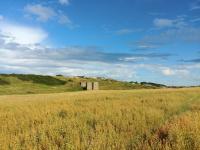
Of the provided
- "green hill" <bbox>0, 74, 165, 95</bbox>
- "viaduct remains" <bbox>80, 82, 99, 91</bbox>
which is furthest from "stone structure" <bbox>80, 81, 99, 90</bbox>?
"green hill" <bbox>0, 74, 165, 95</bbox>

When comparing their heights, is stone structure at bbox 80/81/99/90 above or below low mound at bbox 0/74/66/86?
below

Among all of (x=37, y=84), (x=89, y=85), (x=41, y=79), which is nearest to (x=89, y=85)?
(x=89, y=85)

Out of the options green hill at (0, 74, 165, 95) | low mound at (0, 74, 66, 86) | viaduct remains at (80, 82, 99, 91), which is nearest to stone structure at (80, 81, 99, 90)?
viaduct remains at (80, 82, 99, 91)

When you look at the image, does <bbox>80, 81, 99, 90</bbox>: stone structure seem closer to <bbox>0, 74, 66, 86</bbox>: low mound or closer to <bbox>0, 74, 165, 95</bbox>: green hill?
<bbox>0, 74, 165, 95</bbox>: green hill

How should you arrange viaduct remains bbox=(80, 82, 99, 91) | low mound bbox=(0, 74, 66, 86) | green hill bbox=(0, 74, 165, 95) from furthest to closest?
1. viaduct remains bbox=(80, 82, 99, 91)
2. low mound bbox=(0, 74, 66, 86)
3. green hill bbox=(0, 74, 165, 95)

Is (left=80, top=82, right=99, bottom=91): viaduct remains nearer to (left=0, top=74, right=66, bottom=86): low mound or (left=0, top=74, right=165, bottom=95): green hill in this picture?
(left=0, top=74, right=165, bottom=95): green hill

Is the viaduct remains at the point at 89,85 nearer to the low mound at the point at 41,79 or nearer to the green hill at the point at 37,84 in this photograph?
the green hill at the point at 37,84

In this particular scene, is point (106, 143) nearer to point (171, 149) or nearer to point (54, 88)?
point (171, 149)

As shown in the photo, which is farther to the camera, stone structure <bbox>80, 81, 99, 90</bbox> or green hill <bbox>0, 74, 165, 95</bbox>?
stone structure <bbox>80, 81, 99, 90</bbox>

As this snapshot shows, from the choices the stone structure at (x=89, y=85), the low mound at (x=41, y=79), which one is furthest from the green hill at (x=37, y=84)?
the stone structure at (x=89, y=85)

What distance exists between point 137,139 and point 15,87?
60.8m

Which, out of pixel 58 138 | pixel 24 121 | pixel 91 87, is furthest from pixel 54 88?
pixel 58 138

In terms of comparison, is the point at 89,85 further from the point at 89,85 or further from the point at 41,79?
the point at 41,79

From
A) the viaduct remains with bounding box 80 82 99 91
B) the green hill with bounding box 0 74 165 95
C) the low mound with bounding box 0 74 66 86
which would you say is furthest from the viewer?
the viaduct remains with bounding box 80 82 99 91
